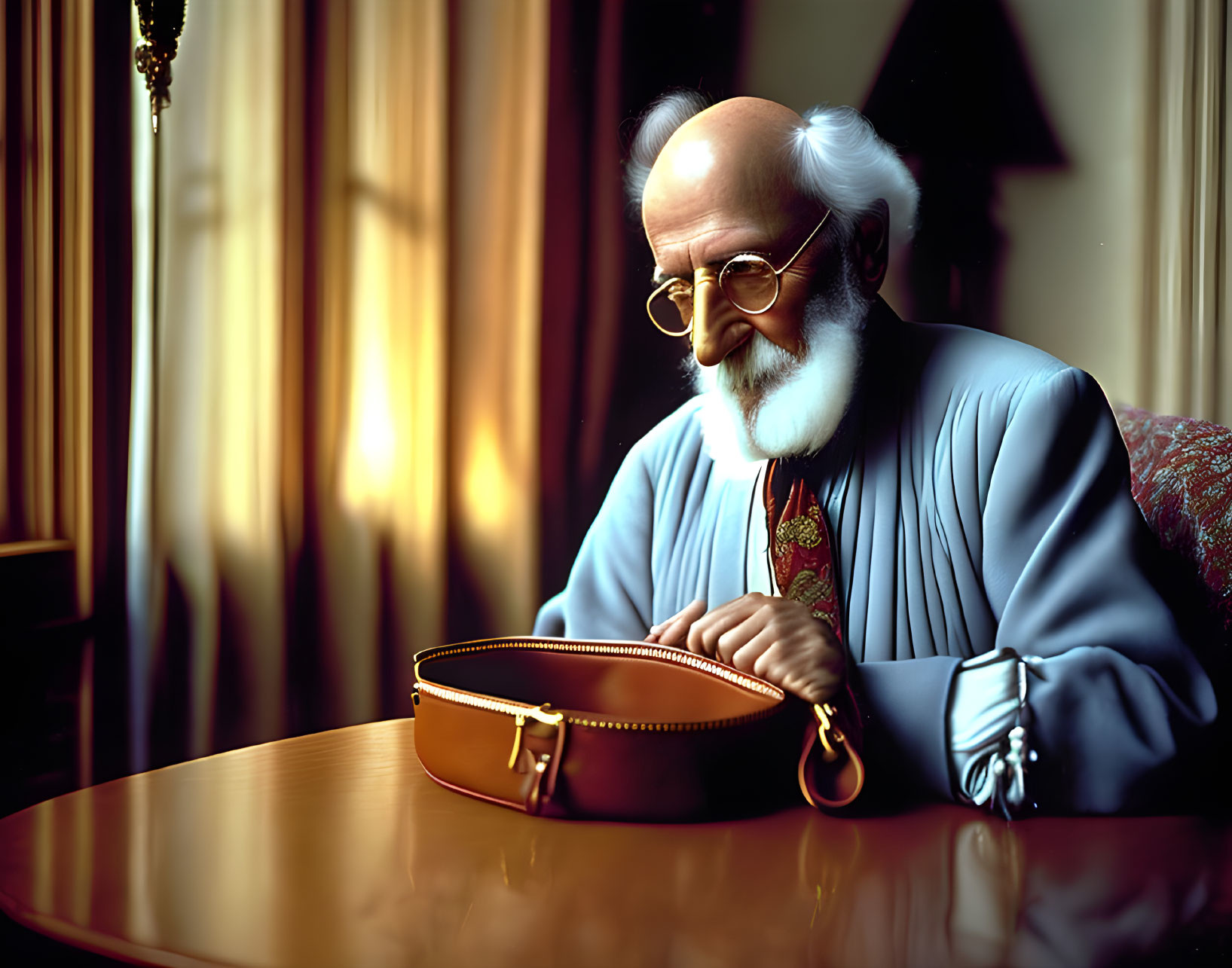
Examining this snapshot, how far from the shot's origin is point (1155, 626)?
877 millimetres

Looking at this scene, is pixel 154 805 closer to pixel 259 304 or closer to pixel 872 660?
pixel 872 660

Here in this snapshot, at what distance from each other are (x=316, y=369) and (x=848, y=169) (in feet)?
3.21

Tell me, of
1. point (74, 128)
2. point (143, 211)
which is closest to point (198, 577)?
point (143, 211)

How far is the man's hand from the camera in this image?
824mm

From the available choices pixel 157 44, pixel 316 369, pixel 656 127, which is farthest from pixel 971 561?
pixel 157 44

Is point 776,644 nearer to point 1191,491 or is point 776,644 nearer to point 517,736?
point 517,736

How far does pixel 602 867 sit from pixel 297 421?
45.9 inches

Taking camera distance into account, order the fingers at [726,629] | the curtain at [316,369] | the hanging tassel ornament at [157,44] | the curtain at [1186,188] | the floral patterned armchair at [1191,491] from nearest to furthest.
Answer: the fingers at [726,629]
the floral patterned armchair at [1191,491]
the curtain at [1186,188]
the hanging tassel ornament at [157,44]
the curtain at [316,369]

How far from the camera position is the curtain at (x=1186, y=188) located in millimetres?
1143

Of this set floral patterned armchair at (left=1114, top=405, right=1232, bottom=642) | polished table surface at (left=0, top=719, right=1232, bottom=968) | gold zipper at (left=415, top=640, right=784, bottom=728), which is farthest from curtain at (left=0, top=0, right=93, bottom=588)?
floral patterned armchair at (left=1114, top=405, right=1232, bottom=642)

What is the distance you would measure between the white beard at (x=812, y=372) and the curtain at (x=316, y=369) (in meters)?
0.58

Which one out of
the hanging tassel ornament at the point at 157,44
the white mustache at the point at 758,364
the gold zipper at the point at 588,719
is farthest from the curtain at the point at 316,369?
the gold zipper at the point at 588,719

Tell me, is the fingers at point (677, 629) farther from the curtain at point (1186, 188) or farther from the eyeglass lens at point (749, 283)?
the curtain at point (1186, 188)

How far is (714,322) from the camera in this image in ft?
3.50
